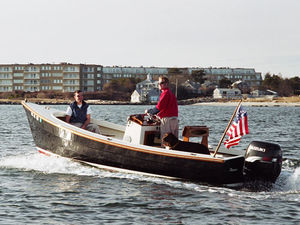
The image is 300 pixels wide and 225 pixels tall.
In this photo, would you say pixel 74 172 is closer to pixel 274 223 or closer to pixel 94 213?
pixel 94 213

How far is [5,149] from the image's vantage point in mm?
17859

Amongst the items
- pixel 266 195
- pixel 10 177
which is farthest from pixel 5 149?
pixel 266 195

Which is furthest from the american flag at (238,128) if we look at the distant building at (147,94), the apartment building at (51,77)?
the apartment building at (51,77)

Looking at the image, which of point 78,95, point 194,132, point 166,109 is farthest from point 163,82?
point 78,95

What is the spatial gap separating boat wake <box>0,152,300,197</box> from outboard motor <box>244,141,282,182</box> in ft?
0.89

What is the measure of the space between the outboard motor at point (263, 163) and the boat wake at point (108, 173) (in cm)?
27

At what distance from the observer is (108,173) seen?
12.1 metres

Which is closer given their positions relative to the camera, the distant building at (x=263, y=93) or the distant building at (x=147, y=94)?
the distant building at (x=147, y=94)

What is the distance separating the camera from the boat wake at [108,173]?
33.9ft

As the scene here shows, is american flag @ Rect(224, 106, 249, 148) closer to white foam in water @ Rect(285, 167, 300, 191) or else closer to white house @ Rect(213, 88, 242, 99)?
white foam in water @ Rect(285, 167, 300, 191)

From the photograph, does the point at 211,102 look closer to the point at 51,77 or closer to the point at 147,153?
the point at 51,77

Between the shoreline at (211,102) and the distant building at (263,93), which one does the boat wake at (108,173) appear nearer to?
the shoreline at (211,102)

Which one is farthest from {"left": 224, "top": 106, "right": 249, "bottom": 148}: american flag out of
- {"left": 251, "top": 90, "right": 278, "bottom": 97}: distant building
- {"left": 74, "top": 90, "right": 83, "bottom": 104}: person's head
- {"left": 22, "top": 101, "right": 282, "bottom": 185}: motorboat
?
{"left": 251, "top": 90, "right": 278, "bottom": 97}: distant building

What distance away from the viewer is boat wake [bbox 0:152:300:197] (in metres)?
10.3
